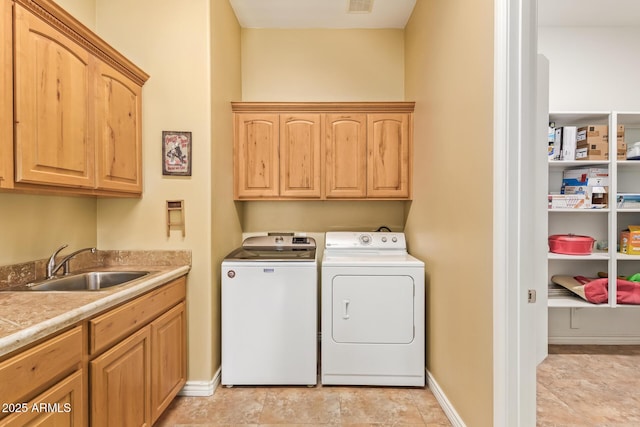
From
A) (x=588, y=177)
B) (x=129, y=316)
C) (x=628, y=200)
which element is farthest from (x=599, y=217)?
(x=129, y=316)

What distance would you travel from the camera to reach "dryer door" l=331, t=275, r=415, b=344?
230 centimetres

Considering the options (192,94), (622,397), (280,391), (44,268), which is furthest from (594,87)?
(44,268)

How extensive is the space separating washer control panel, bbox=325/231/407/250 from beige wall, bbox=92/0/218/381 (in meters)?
1.08

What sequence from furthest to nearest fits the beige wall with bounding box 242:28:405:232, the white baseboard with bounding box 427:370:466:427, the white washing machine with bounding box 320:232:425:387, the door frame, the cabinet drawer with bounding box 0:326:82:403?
1. the beige wall with bounding box 242:28:405:232
2. the white washing machine with bounding box 320:232:425:387
3. the white baseboard with bounding box 427:370:466:427
4. the door frame
5. the cabinet drawer with bounding box 0:326:82:403

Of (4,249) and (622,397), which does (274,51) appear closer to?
(4,249)

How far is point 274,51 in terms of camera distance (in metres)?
3.09

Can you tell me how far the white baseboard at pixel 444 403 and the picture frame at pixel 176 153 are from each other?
7.35ft

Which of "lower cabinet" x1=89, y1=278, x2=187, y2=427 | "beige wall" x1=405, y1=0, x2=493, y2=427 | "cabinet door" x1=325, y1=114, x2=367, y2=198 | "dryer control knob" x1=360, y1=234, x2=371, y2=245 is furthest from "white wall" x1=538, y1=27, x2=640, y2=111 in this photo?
"lower cabinet" x1=89, y1=278, x2=187, y2=427

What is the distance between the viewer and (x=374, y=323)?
231cm

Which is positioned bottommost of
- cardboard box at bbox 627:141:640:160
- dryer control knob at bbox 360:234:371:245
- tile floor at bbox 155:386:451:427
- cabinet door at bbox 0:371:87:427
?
tile floor at bbox 155:386:451:427

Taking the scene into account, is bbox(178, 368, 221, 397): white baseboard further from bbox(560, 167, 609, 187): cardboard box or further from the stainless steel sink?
bbox(560, 167, 609, 187): cardboard box

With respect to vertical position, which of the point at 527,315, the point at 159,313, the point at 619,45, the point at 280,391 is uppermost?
the point at 619,45

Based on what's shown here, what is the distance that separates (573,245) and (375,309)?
1870mm

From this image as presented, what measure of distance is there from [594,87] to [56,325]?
422 centimetres
